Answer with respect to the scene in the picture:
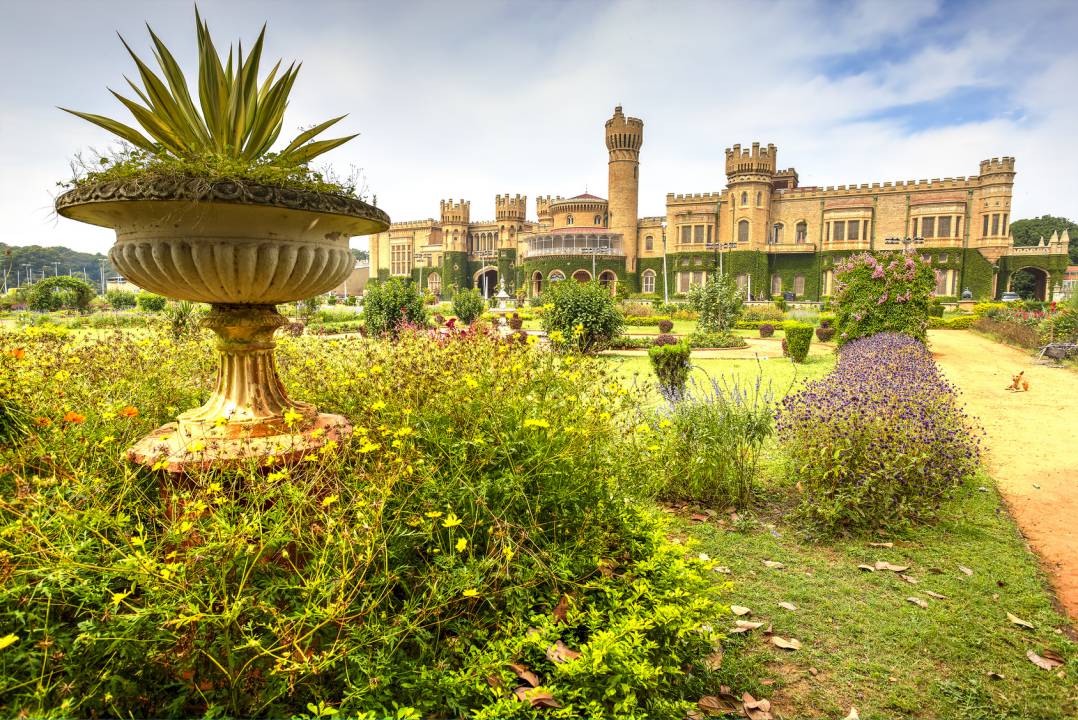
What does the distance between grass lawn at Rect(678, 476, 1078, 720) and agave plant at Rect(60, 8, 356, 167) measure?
319 centimetres

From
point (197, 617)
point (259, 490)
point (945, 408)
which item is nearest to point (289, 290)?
point (259, 490)

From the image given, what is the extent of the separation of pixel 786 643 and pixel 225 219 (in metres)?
3.40

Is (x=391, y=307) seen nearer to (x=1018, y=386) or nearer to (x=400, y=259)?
(x=1018, y=386)

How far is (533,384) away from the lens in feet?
11.7

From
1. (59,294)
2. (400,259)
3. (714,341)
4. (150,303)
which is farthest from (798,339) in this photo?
(400,259)

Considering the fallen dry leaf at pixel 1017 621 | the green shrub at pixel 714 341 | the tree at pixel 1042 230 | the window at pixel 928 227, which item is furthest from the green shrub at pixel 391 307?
the tree at pixel 1042 230

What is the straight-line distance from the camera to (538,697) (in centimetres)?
204

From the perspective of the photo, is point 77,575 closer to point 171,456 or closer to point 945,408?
point 171,456

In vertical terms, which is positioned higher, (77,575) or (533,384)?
(533,384)

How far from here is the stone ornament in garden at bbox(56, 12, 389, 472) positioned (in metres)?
2.68

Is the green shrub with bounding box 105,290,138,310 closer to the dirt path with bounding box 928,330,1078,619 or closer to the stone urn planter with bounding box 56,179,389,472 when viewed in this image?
the stone urn planter with bounding box 56,179,389,472

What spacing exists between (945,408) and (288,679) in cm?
611

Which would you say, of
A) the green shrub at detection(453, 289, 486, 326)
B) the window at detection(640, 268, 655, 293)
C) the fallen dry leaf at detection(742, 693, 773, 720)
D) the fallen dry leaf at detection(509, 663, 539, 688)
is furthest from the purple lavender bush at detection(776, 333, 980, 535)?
the window at detection(640, 268, 655, 293)

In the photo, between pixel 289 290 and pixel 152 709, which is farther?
pixel 289 290
